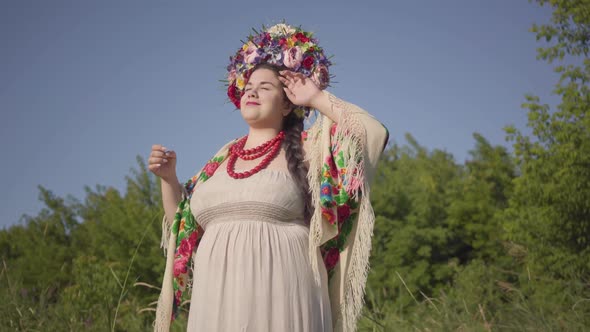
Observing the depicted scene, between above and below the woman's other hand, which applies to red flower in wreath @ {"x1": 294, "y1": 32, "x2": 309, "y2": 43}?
above


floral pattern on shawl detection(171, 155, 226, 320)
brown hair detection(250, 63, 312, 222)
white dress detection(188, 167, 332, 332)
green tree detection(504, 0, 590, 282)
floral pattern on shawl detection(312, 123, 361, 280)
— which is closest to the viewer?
white dress detection(188, 167, 332, 332)

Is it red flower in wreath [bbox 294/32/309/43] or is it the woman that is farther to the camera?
red flower in wreath [bbox 294/32/309/43]

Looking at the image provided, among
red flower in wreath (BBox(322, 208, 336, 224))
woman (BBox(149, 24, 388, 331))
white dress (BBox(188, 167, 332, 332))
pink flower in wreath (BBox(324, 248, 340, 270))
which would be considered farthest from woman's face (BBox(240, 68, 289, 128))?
pink flower in wreath (BBox(324, 248, 340, 270))

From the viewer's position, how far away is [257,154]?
316 centimetres

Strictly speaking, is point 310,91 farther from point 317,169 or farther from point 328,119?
point 317,169

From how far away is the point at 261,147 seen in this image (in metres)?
3.17

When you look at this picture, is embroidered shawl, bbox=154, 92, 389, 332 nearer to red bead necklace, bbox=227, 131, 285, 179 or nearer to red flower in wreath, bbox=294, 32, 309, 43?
red bead necklace, bbox=227, 131, 285, 179

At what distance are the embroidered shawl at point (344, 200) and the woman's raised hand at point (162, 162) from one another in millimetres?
781

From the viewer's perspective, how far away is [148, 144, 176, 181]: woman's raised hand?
10.8 ft

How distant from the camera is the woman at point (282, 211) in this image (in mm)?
2799

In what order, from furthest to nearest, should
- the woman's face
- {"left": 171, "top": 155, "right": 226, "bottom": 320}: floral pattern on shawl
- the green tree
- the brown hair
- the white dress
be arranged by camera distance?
the green tree, {"left": 171, "top": 155, "right": 226, "bottom": 320}: floral pattern on shawl, the woman's face, the brown hair, the white dress

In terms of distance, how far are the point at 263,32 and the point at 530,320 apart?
9.89 feet

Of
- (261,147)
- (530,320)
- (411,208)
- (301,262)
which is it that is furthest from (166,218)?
(411,208)

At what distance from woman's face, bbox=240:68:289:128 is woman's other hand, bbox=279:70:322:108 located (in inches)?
3.0
